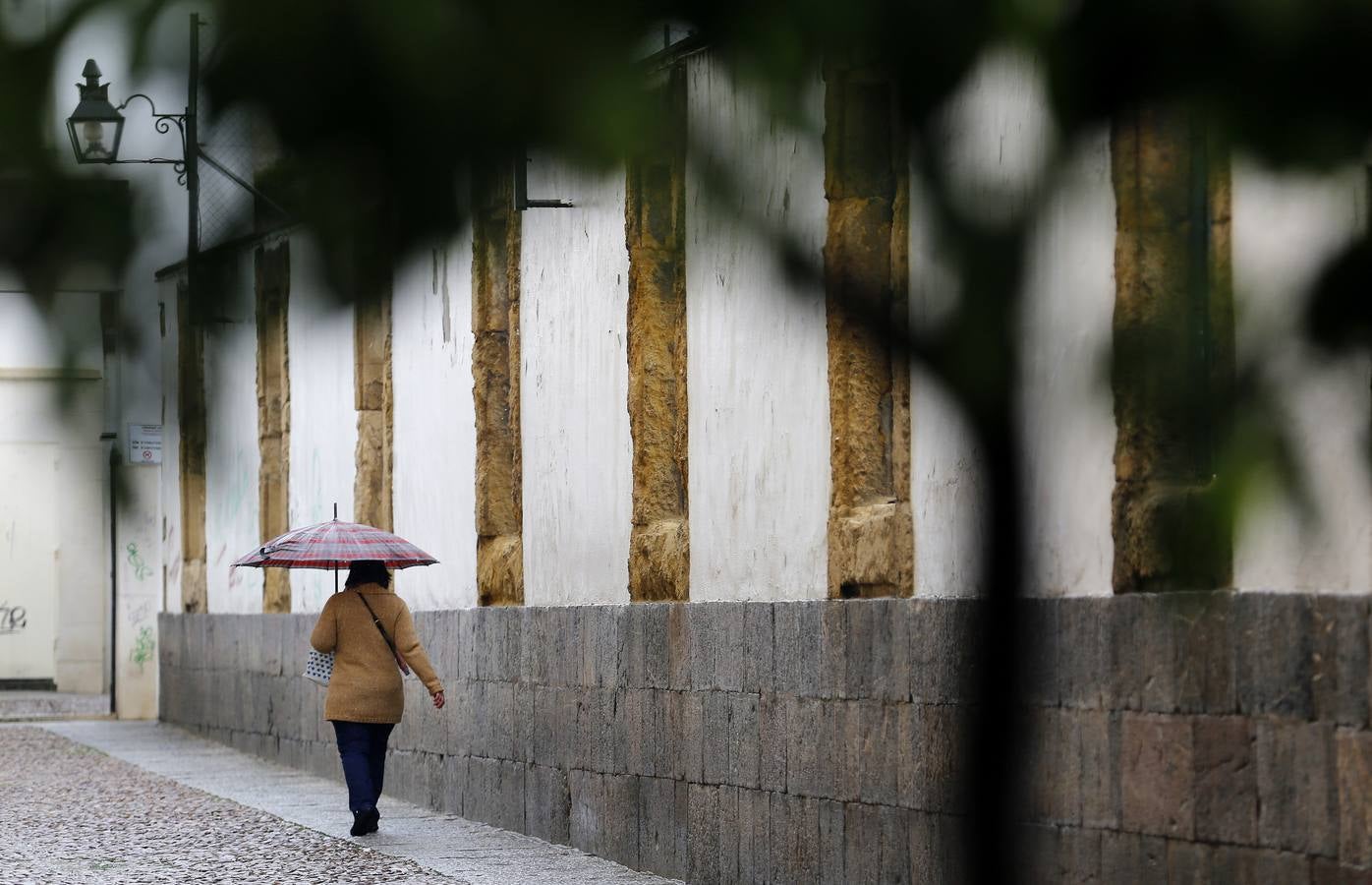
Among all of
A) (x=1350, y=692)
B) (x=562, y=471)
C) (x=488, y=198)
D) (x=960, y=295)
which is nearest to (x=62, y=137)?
(x=488, y=198)

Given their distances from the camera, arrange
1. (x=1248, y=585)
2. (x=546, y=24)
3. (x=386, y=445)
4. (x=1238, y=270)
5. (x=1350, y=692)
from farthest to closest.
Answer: (x=386, y=445) → (x=1350, y=692) → (x=1248, y=585) → (x=1238, y=270) → (x=546, y=24)

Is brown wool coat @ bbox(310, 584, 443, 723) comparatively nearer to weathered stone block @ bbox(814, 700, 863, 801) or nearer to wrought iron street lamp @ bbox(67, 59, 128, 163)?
weathered stone block @ bbox(814, 700, 863, 801)

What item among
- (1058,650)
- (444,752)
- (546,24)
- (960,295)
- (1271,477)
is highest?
(546,24)

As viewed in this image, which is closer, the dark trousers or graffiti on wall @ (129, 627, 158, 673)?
the dark trousers

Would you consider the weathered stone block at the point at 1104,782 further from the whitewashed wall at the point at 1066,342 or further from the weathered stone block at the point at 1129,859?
the whitewashed wall at the point at 1066,342

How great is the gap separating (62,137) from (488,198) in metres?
0.25

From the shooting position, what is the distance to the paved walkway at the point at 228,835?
37.3 ft

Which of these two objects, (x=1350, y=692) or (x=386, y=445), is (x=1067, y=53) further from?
(x=386, y=445)

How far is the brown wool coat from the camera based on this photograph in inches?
497

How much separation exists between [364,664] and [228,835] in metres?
1.45

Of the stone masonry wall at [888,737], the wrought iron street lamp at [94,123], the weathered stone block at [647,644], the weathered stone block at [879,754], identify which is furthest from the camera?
the weathered stone block at [647,644]

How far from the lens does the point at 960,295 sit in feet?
5.16

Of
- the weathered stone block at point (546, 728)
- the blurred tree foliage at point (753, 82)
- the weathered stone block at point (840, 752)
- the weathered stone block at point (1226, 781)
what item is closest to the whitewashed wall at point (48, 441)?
the blurred tree foliage at point (753, 82)

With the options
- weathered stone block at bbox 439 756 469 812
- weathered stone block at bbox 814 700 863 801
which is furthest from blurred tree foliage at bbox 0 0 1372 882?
weathered stone block at bbox 439 756 469 812
